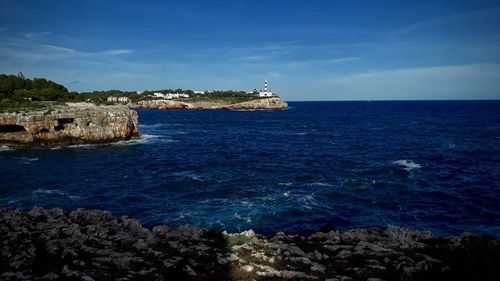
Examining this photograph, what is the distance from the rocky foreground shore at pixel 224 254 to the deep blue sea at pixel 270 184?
594 cm

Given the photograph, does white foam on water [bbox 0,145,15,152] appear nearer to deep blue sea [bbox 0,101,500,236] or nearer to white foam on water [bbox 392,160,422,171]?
deep blue sea [bbox 0,101,500,236]

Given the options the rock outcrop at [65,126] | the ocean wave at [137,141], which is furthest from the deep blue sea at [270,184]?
the rock outcrop at [65,126]

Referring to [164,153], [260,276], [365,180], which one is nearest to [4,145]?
[164,153]

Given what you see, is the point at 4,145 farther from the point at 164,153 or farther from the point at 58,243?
the point at 58,243

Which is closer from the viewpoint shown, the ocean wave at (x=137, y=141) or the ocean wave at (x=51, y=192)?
the ocean wave at (x=51, y=192)

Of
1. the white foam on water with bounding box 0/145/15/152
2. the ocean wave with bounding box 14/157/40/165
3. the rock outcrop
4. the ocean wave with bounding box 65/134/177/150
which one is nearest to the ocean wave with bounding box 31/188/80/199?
the ocean wave with bounding box 14/157/40/165

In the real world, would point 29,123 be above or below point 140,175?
above

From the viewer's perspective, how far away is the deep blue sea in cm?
3002

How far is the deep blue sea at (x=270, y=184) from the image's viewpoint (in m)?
30.0

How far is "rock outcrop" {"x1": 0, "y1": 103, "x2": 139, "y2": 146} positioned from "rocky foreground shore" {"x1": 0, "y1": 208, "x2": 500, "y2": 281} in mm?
42499

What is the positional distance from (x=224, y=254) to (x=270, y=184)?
2137cm

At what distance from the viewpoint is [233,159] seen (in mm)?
55719

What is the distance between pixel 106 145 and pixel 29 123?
1220 centimetres

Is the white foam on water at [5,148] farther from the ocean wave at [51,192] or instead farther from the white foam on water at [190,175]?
the white foam on water at [190,175]
